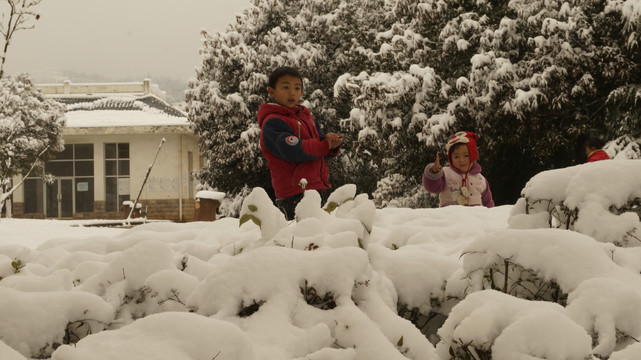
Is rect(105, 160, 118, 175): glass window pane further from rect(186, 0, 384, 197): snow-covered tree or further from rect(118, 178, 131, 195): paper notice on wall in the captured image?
rect(186, 0, 384, 197): snow-covered tree

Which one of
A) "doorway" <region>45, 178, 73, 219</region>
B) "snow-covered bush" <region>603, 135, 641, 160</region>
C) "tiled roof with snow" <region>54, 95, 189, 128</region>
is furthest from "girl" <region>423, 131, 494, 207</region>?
"doorway" <region>45, 178, 73, 219</region>

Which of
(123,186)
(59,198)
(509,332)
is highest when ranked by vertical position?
(123,186)

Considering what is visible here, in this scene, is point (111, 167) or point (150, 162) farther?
point (111, 167)

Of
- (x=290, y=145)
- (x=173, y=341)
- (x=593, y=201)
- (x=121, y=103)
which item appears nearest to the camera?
(x=173, y=341)

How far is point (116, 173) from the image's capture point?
77.9 feet

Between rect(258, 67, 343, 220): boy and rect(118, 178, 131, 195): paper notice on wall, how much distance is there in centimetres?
2047

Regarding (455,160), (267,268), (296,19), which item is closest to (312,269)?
(267,268)

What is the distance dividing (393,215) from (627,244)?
1227mm

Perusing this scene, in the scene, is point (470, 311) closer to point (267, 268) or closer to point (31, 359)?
point (267, 268)

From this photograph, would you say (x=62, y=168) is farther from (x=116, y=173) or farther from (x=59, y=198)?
(x=116, y=173)

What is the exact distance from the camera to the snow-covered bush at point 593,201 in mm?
1845

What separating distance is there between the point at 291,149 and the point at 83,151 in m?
22.0

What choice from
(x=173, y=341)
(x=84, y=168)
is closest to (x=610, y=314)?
(x=173, y=341)

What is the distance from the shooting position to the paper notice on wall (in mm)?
23531
